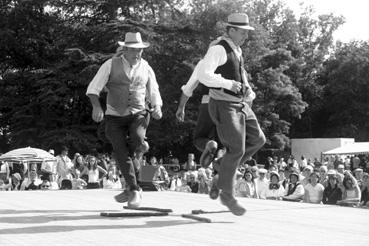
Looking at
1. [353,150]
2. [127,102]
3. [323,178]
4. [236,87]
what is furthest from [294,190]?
[353,150]

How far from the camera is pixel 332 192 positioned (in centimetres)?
1073

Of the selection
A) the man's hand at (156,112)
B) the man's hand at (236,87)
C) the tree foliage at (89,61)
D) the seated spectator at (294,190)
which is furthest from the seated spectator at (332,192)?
the tree foliage at (89,61)

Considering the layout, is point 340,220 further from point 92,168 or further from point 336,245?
point 92,168

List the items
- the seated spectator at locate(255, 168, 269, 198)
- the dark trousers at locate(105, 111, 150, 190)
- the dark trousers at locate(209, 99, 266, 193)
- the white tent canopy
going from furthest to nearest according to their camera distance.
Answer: the white tent canopy < the seated spectator at locate(255, 168, 269, 198) < the dark trousers at locate(105, 111, 150, 190) < the dark trousers at locate(209, 99, 266, 193)

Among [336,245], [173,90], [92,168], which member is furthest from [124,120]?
[173,90]

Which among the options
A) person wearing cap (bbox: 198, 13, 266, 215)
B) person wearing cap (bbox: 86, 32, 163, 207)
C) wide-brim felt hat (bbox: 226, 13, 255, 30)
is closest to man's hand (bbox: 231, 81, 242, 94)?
person wearing cap (bbox: 198, 13, 266, 215)

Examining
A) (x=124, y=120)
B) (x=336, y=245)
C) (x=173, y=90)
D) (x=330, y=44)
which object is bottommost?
(x=336, y=245)

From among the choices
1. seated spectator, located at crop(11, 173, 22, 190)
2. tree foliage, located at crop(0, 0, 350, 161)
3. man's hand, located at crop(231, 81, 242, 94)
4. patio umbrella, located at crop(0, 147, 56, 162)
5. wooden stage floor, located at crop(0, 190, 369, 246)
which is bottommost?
seated spectator, located at crop(11, 173, 22, 190)

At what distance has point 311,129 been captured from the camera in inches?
1842

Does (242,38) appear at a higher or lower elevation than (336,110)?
lower

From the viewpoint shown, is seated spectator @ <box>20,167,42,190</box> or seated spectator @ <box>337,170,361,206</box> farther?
seated spectator @ <box>20,167,42,190</box>

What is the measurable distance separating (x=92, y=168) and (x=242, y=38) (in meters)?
11.0

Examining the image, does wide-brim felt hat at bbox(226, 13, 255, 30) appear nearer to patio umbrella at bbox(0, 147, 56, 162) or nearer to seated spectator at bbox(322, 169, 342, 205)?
seated spectator at bbox(322, 169, 342, 205)

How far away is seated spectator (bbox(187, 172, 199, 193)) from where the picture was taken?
13.9 metres
